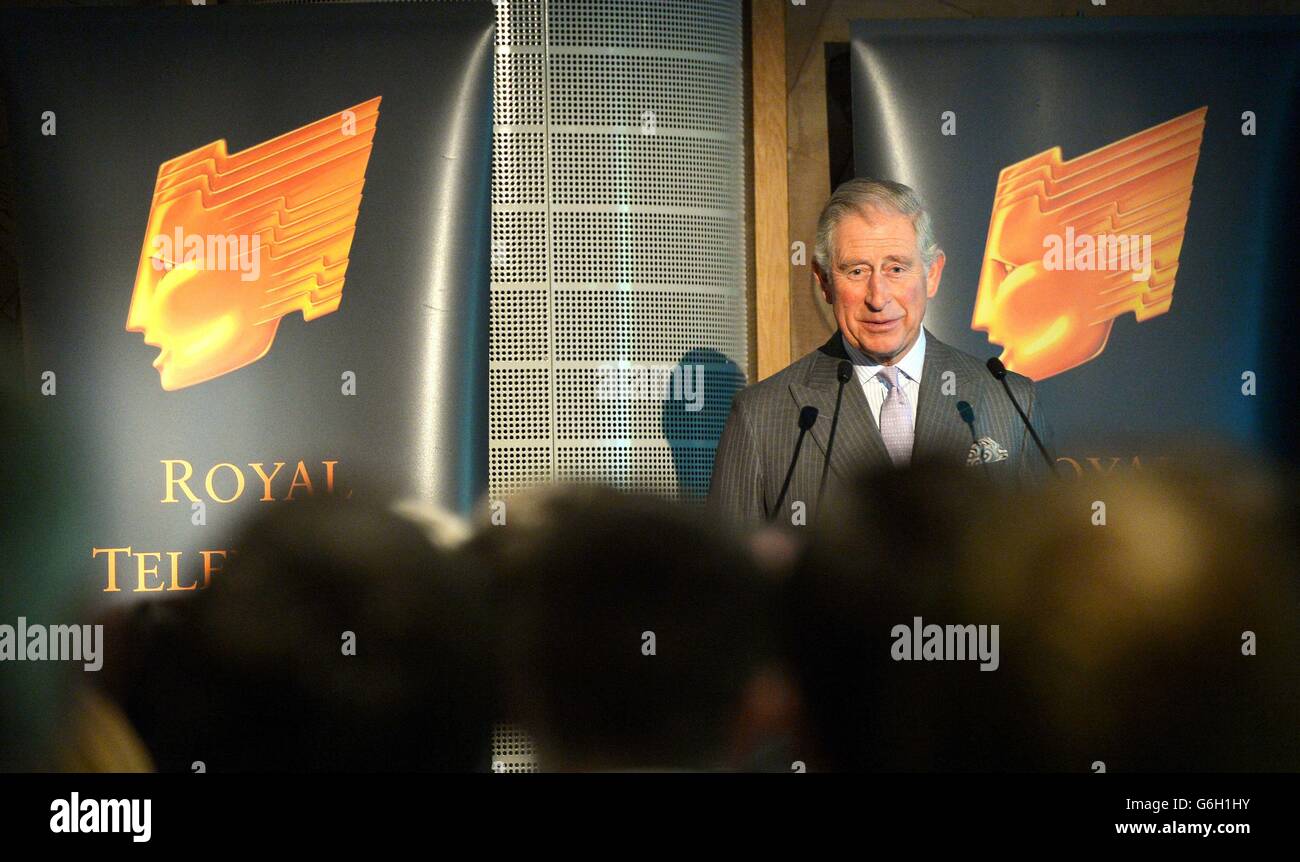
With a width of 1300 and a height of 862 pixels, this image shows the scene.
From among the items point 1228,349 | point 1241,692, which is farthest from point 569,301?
point 1241,692

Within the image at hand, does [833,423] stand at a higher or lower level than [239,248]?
lower

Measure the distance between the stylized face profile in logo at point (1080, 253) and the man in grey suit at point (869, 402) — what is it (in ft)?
0.77

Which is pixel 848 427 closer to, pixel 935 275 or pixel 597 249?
pixel 935 275

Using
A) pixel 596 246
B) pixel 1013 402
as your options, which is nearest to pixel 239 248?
pixel 596 246

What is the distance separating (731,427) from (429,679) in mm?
1271

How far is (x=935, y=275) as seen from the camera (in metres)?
4.80

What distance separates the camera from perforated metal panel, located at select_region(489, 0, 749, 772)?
4.89m

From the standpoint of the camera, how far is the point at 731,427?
4.66 m

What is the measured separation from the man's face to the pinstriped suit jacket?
4.0 inches

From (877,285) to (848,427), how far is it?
46cm

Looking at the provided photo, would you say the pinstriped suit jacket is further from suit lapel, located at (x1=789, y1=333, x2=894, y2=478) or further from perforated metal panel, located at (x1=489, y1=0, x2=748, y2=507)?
perforated metal panel, located at (x1=489, y1=0, x2=748, y2=507)

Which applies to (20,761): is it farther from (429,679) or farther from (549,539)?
(549,539)

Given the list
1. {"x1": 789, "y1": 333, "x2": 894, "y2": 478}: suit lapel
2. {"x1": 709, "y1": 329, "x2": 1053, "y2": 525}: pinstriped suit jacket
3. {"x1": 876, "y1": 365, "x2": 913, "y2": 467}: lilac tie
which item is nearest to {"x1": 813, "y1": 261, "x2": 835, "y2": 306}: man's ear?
{"x1": 709, "y1": 329, "x2": 1053, "y2": 525}: pinstriped suit jacket

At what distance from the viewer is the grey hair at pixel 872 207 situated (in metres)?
4.70
